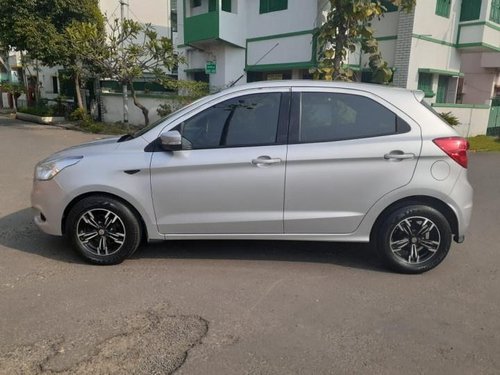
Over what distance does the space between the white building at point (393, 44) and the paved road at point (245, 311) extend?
11.5m

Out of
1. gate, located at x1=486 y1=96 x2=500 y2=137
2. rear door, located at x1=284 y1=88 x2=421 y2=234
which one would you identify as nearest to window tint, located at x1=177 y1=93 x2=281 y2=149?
rear door, located at x1=284 y1=88 x2=421 y2=234

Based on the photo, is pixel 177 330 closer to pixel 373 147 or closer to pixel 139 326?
pixel 139 326

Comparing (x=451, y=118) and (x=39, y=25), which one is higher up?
(x=39, y=25)

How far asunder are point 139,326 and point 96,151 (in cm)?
183

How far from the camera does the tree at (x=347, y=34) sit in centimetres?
895

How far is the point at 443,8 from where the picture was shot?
50.0 ft

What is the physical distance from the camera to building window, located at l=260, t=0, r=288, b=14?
15.8 metres

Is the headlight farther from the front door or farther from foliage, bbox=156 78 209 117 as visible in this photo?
foliage, bbox=156 78 209 117

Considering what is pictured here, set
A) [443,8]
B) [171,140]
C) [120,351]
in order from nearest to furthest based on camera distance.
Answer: [120,351] < [171,140] < [443,8]

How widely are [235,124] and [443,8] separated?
14.6m

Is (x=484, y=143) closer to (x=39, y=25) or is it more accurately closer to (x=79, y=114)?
(x=79, y=114)

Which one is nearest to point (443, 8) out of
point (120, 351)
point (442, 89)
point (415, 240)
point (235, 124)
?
point (442, 89)

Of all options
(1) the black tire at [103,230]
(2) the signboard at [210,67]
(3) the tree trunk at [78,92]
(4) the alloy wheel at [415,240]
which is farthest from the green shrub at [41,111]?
(4) the alloy wheel at [415,240]

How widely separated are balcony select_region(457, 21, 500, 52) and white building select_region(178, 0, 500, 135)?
0.04m
